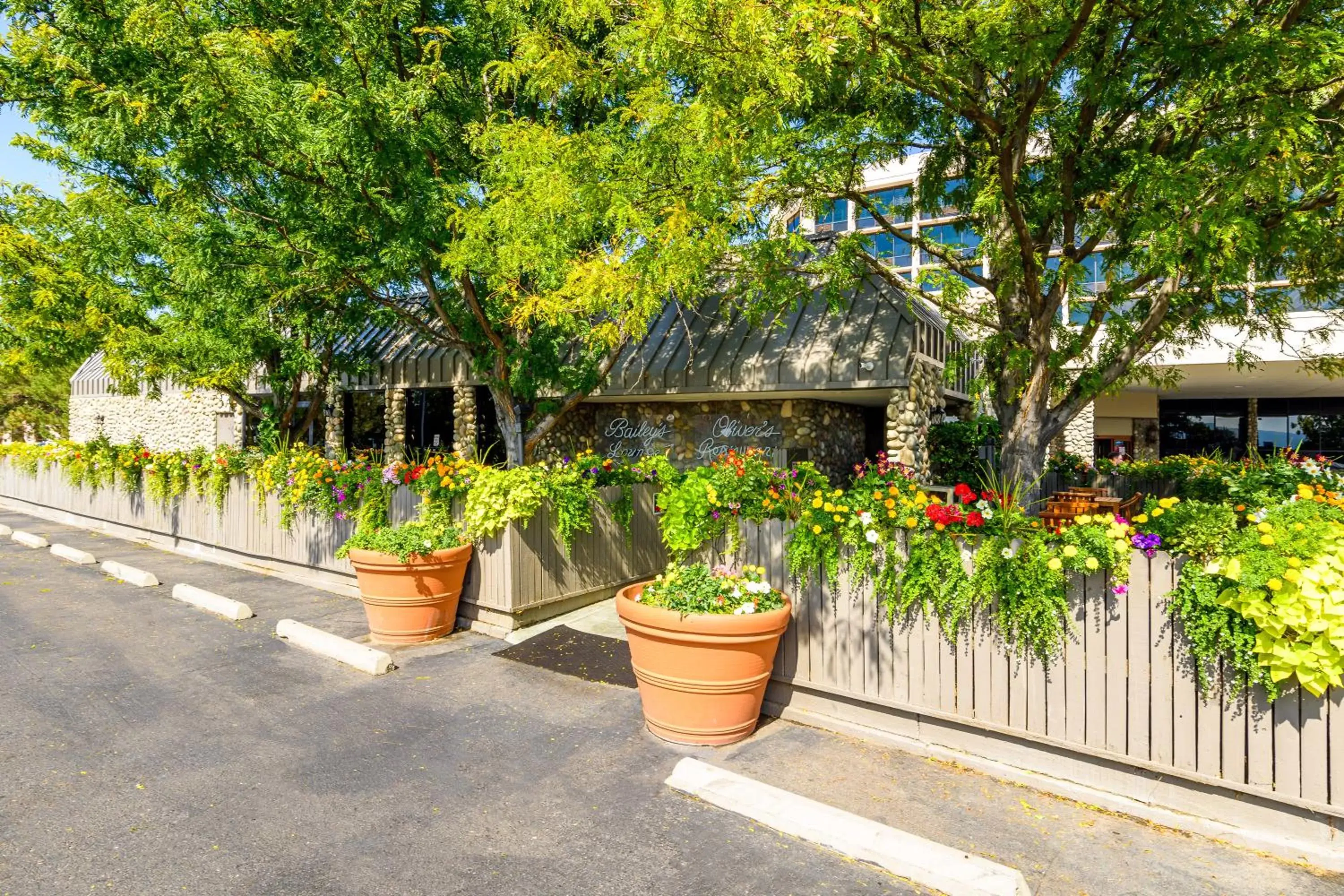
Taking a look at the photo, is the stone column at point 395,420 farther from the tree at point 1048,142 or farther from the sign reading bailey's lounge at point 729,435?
the tree at point 1048,142

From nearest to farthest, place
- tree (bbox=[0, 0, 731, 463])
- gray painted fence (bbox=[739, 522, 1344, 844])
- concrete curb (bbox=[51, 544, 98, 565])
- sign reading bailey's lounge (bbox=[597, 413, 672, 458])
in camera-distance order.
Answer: gray painted fence (bbox=[739, 522, 1344, 844]), tree (bbox=[0, 0, 731, 463]), concrete curb (bbox=[51, 544, 98, 565]), sign reading bailey's lounge (bbox=[597, 413, 672, 458])

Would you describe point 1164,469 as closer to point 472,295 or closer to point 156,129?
point 472,295

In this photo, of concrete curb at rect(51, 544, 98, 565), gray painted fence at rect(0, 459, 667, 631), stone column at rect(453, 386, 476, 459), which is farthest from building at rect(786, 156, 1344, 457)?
concrete curb at rect(51, 544, 98, 565)

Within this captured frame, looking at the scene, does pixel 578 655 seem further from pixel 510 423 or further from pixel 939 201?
pixel 939 201

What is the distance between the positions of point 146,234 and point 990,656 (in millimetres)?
11899

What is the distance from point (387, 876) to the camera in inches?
132

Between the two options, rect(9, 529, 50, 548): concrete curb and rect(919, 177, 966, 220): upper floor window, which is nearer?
rect(919, 177, 966, 220): upper floor window

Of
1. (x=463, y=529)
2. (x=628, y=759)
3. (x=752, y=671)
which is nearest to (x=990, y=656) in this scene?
(x=752, y=671)

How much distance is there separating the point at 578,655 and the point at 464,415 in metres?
9.05

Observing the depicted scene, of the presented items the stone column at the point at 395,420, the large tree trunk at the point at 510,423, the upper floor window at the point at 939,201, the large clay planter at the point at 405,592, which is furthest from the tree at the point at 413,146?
the stone column at the point at 395,420

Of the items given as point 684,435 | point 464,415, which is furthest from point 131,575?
point 684,435

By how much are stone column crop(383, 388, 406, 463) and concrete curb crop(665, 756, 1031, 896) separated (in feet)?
43.4

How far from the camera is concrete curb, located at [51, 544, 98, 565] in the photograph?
37.4ft

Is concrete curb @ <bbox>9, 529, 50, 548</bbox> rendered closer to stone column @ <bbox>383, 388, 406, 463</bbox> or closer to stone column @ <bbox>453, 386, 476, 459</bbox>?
stone column @ <bbox>383, 388, 406, 463</bbox>
